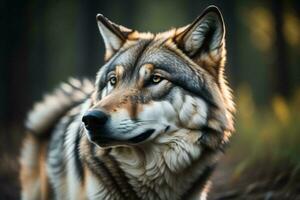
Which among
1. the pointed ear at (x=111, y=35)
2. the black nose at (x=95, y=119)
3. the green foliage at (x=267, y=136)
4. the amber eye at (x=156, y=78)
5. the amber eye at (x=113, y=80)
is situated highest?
the pointed ear at (x=111, y=35)

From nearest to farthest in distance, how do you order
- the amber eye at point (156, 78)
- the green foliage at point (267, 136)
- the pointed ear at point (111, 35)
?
1. the amber eye at point (156, 78)
2. the pointed ear at point (111, 35)
3. the green foliage at point (267, 136)

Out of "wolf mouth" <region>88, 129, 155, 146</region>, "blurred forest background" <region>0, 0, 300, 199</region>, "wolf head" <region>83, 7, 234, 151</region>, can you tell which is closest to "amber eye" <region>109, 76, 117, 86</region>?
"wolf head" <region>83, 7, 234, 151</region>

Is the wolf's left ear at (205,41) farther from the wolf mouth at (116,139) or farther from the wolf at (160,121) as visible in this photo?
the wolf mouth at (116,139)

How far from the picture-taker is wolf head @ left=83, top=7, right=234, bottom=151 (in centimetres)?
391

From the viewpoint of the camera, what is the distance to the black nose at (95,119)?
12.3 feet

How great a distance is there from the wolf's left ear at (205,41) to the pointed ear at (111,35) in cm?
58

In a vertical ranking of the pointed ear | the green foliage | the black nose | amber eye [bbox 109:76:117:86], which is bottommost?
the green foliage

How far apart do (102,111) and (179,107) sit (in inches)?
29.0

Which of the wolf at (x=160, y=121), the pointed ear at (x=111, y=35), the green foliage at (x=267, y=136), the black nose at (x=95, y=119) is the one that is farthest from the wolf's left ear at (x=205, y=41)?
the green foliage at (x=267, y=136)

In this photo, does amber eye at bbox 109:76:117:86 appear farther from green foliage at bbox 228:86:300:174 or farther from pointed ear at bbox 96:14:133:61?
green foliage at bbox 228:86:300:174

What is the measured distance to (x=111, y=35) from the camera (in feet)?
16.0

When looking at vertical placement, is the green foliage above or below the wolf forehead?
below

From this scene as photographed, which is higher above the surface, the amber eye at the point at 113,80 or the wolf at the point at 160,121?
Result: the amber eye at the point at 113,80

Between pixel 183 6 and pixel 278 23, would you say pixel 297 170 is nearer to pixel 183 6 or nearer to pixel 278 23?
pixel 278 23
